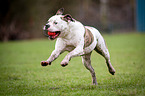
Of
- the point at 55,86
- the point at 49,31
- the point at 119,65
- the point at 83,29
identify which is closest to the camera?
the point at 49,31

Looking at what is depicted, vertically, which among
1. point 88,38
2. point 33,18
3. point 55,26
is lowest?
point 88,38

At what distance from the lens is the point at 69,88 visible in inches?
231

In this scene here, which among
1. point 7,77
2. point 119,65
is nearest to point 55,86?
point 7,77

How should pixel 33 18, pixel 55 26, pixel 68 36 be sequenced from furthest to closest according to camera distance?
pixel 33 18 → pixel 68 36 → pixel 55 26

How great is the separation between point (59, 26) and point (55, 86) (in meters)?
1.69

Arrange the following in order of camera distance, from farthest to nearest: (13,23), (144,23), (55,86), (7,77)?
1. (144,23)
2. (13,23)
3. (7,77)
4. (55,86)

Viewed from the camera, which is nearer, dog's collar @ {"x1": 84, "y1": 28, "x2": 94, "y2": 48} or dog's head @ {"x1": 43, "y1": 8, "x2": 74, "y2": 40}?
dog's head @ {"x1": 43, "y1": 8, "x2": 74, "y2": 40}

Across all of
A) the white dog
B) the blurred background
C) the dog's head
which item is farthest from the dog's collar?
the blurred background

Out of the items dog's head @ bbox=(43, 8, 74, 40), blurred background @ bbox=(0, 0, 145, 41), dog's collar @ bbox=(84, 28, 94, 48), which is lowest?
dog's collar @ bbox=(84, 28, 94, 48)

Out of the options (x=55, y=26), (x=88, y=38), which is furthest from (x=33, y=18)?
(x=55, y=26)

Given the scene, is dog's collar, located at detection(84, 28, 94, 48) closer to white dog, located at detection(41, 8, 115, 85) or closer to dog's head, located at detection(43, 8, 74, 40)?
white dog, located at detection(41, 8, 115, 85)

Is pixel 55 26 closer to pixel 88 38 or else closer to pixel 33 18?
pixel 88 38

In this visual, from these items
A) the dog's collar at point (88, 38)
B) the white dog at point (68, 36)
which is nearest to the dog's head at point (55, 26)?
the white dog at point (68, 36)

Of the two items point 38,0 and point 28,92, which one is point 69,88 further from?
point 38,0
